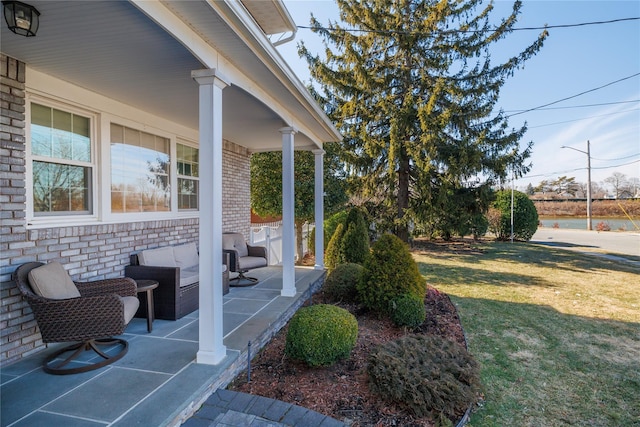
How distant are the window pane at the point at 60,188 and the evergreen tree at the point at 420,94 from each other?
839 cm

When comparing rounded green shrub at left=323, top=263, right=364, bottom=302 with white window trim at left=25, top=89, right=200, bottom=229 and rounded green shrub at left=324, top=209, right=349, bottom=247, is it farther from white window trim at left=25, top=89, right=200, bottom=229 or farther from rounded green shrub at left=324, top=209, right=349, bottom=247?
rounded green shrub at left=324, top=209, right=349, bottom=247

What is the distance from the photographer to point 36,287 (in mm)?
2703

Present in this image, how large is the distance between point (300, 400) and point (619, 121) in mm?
23309

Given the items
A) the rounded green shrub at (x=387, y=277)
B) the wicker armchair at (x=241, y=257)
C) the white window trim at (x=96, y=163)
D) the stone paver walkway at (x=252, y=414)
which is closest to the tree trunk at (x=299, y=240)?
the wicker armchair at (x=241, y=257)

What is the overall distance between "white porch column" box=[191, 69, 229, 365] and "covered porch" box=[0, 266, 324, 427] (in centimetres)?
20

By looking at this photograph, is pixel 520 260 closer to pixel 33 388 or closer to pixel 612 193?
pixel 33 388

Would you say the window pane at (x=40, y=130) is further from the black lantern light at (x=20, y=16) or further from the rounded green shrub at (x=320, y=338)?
the rounded green shrub at (x=320, y=338)

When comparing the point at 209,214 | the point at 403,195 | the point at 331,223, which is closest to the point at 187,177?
the point at 209,214

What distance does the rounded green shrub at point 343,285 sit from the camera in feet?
16.9

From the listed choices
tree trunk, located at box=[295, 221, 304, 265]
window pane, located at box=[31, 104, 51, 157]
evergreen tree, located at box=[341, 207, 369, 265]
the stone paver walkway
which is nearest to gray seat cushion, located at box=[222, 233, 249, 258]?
evergreen tree, located at box=[341, 207, 369, 265]

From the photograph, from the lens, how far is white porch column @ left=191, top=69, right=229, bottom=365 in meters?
2.77

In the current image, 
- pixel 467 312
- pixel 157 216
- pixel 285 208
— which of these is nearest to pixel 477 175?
pixel 467 312

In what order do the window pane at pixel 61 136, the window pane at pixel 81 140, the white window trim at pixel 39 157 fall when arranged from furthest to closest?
the window pane at pixel 81 140 < the window pane at pixel 61 136 < the white window trim at pixel 39 157

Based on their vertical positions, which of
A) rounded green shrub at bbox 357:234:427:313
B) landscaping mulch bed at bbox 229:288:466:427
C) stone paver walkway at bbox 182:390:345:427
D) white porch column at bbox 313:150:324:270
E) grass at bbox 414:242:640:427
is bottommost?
grass at bbox 414:242:640:427
